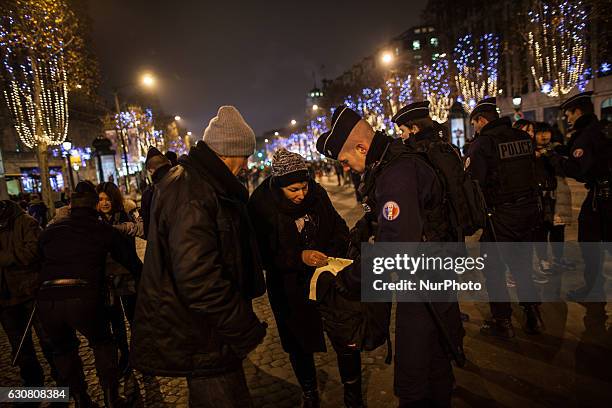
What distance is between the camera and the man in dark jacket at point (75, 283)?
3330 millimetres

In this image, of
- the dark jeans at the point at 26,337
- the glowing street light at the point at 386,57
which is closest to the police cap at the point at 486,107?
the dark jeans at the point at 26,337

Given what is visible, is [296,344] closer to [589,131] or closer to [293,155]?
[293,155]

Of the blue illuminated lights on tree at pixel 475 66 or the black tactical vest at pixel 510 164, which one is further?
the blue illuminated lights on tree at pixel 475 66

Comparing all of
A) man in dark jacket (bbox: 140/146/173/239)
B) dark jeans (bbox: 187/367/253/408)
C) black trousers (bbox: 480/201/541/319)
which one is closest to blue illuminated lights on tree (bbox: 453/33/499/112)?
black trousers (bbox: 480/201/541/319)

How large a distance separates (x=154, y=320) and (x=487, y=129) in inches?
154

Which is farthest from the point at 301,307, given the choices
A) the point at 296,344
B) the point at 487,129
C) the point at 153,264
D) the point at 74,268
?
the point at 487,129

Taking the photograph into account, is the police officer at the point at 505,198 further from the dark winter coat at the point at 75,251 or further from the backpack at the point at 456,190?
the dark winter coat at the point at 75,251

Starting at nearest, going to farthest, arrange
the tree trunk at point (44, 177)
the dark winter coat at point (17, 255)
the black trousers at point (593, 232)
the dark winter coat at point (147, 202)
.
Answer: the dark winter coat at point (17, 255)
the dark winter coat at point (147, 202)
the black trousers at point (593, 232)
the tree trunk at point (44, 177)

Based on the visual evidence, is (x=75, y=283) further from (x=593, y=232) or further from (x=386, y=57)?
(x=386, y=57)

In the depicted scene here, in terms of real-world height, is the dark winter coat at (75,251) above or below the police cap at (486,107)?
below

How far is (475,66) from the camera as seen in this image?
36531mm

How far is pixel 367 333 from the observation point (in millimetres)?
2947

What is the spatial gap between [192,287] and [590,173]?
200 inches

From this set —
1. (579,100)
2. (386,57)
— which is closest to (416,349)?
(579,100)
